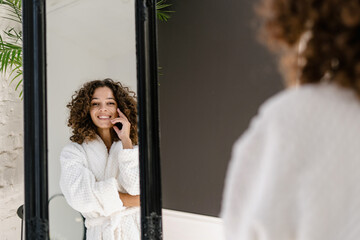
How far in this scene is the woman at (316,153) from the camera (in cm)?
45

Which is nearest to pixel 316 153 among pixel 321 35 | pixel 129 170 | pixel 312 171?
pixel 312 171

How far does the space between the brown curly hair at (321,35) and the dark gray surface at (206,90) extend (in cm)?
103

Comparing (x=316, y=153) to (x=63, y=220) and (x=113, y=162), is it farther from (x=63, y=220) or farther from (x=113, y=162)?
(x=63, y=220)

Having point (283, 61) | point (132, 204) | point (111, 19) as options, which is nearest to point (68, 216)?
point (132, 204)

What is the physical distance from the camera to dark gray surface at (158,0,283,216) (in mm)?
1595

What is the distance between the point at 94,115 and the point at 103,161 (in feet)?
0.55

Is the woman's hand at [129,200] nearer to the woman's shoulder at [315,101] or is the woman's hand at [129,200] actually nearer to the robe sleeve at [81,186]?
the robe sleeve at [81,186]

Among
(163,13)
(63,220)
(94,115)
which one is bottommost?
(63,220)

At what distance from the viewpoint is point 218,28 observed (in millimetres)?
1679

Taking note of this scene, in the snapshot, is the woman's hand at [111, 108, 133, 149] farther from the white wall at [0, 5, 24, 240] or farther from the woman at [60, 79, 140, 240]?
the white wall at [0, 5, 24, 240]

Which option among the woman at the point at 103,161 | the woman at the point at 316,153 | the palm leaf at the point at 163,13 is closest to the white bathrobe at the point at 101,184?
the woman at the point at 103,161

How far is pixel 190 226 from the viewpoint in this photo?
5.92 ft

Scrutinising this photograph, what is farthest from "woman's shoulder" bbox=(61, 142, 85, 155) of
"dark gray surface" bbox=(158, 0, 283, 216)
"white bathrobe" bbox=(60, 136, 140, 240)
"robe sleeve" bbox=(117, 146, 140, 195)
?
"dark gray surface" bbox=(158, 0, 283, 216)

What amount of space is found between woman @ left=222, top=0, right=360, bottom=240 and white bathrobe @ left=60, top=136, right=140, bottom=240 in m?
0.85
